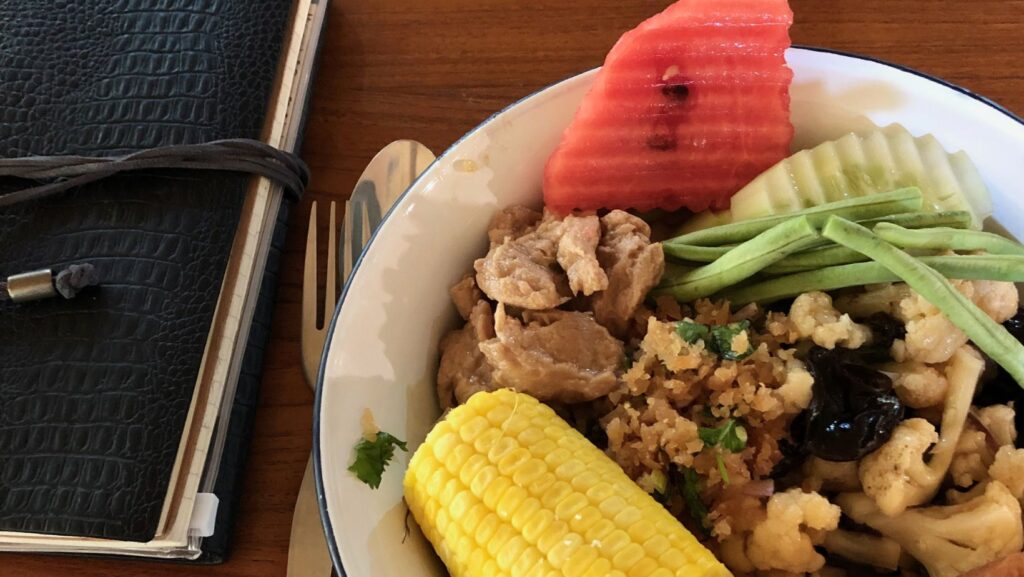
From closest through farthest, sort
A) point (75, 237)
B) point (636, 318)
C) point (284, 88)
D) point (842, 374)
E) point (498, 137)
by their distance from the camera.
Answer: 1. point (842, 374)
2. point (636, 318)
3. point (498, 137)
4. point (75, 237)
5. point (284, 88)

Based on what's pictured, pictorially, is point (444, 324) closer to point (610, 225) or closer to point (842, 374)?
point (610, 225)

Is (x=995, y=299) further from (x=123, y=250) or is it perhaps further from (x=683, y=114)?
(x=123, y=250)

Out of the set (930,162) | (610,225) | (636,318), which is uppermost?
(930,162)

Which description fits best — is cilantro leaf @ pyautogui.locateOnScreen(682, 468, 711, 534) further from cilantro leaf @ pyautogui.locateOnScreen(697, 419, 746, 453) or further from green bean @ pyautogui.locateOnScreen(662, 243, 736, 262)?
green bean @ pyautogui.locateOnScreen(662, 243, 736, 262)

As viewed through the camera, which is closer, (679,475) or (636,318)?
(679,475)

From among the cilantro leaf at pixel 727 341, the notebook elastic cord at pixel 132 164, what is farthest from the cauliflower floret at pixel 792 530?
the notebook elastic cord at pixel 132 164

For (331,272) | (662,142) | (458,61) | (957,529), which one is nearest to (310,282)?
(331,272)

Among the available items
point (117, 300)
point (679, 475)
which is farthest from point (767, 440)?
point (117, 300)
